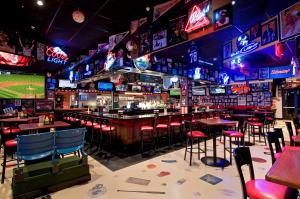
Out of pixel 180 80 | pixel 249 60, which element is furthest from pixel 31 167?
pixel 249 60

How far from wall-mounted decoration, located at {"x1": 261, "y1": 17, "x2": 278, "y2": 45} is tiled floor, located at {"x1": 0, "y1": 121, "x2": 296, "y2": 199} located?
10.0 feet

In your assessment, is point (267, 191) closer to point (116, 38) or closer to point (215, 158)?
point (215, 158)

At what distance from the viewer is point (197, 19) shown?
11.5 ft

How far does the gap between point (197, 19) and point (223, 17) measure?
539 millimetres

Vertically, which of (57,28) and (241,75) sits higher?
(57,28)

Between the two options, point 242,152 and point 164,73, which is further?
point 164,73

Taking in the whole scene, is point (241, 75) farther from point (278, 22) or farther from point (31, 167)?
point (31, 167)

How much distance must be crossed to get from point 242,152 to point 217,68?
34.6 ft

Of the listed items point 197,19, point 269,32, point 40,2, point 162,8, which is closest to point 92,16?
point 40,2

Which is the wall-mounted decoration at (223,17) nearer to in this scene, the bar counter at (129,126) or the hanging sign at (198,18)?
the hanging sign at (198,18)

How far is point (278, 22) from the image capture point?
3.88 meters

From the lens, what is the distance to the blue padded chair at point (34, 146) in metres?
2.79

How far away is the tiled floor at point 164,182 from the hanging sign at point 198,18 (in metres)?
3.09

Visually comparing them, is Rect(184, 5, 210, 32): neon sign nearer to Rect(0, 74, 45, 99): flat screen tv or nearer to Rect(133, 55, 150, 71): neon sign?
Rect(133, 55, 150, 71): neon sign
